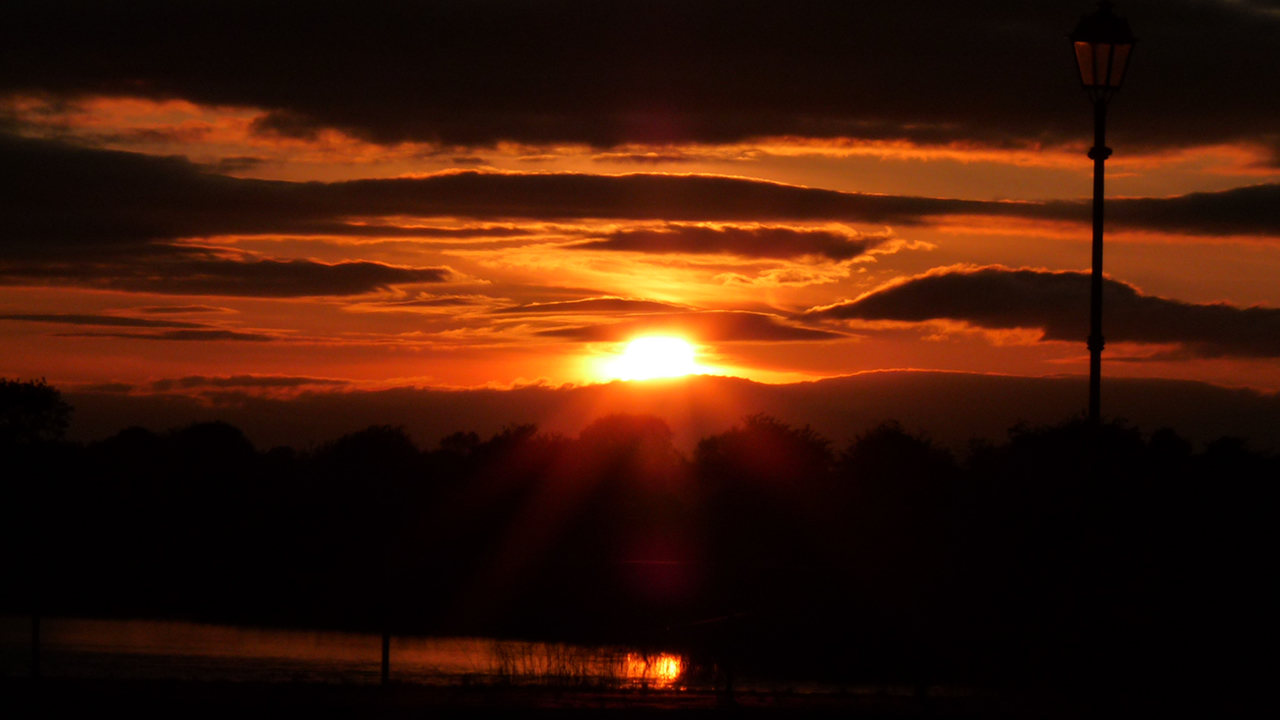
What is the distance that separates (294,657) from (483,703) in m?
18.6

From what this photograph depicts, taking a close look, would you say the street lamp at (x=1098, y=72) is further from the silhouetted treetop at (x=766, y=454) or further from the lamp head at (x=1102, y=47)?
the silhouetted treetop at (x=766, y=454)

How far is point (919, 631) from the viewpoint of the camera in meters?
17.7

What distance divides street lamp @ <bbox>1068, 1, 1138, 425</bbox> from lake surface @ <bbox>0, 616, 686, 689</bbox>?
689cm

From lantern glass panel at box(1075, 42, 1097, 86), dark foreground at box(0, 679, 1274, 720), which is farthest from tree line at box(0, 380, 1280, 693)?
lantern glass panel at box(1075, 42, 1097, 86)

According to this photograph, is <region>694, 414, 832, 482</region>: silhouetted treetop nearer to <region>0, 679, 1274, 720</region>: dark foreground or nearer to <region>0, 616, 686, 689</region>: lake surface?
<region>0, 616, 686, 689</region>: lake surface

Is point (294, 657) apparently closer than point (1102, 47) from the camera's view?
No

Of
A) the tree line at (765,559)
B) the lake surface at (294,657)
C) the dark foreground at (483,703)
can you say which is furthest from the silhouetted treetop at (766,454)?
the dark foreground at (483,703)

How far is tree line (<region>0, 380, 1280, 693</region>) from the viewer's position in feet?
40.1

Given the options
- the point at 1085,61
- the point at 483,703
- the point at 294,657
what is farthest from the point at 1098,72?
the point at 294,657

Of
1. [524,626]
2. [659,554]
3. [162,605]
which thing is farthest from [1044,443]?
[162,605]

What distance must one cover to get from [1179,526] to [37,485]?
22245mm

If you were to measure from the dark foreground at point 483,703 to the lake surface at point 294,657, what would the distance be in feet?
4.56

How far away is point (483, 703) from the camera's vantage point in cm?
1361

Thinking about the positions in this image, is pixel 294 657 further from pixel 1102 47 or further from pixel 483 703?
pixel 1102 47
